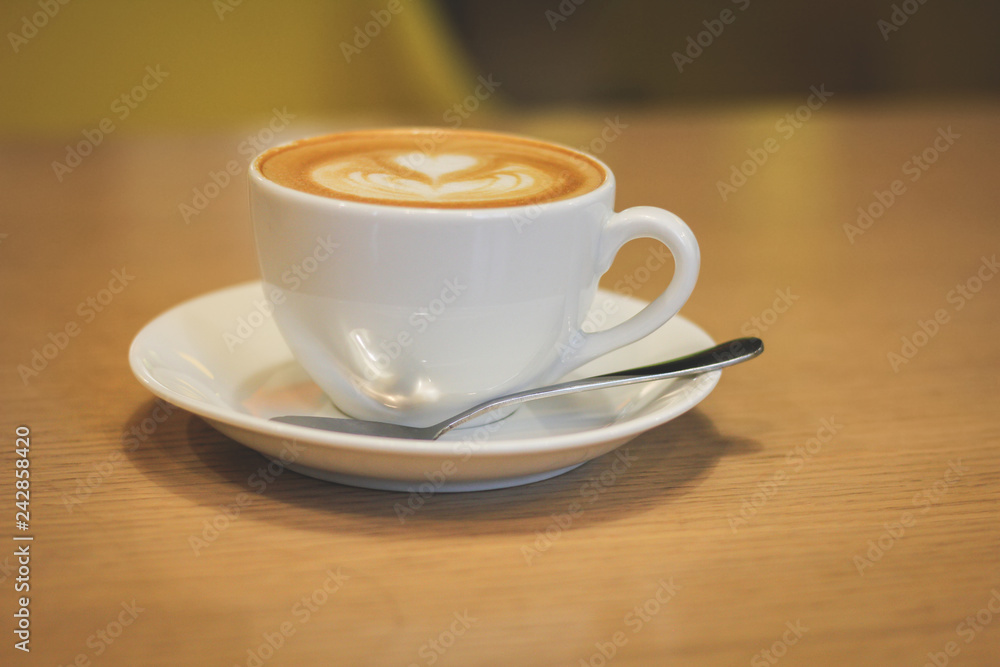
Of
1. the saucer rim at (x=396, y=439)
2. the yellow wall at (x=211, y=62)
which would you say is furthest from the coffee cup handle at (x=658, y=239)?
the yellow wall at (x=211, y=62)

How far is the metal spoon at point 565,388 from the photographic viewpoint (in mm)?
639

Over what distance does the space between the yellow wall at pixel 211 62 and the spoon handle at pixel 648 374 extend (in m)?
1.43

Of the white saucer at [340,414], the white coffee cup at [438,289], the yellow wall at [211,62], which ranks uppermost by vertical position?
the yellow wall at [211,62]

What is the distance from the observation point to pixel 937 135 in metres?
1.67

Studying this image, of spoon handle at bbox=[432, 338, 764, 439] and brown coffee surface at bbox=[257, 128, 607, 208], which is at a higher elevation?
brown coffee surface at bbox=[257, 128, 607, 208]

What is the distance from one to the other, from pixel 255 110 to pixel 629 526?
1774 millimetres

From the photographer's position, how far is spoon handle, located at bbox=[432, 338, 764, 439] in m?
0.66

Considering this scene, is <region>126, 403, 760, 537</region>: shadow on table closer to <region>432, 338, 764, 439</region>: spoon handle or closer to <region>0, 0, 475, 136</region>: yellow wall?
<region>432, 338, 764, 439</region>: spoon handle

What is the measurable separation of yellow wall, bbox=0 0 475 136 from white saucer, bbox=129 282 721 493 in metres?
1.32

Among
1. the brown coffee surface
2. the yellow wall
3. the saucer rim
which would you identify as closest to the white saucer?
the saucer rim

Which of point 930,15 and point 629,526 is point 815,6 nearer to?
point 930,15

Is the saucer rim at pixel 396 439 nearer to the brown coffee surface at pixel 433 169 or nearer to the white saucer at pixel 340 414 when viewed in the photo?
the white saucer at pixel 340 414

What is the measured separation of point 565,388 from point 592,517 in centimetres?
11

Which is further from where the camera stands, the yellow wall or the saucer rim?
the yellow wall
